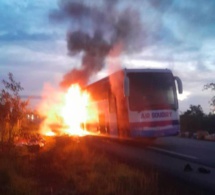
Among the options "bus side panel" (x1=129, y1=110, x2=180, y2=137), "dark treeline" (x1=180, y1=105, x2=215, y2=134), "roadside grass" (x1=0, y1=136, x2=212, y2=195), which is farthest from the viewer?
"dark treeline" (x1=180, y1=105, x2=215, y2=134)

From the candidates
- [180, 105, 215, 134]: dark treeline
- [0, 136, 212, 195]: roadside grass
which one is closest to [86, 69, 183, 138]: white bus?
[0, 136, 212, 195]: roadside grass

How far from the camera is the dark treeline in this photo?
31641 mm

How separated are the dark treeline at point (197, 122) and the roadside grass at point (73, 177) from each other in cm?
1713

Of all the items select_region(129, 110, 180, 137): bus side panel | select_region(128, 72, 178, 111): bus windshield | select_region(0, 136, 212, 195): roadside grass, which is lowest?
select_region(0, 136, 212, 195): roadside grass

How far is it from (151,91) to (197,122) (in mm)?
12229

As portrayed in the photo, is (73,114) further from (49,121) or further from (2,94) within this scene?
(2,94)

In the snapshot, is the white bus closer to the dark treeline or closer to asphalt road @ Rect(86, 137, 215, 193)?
asphalt road @ Rect(86, 137, 215, 193)

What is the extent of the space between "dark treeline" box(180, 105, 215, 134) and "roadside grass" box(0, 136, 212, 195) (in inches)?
675

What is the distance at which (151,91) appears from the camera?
21.4 m

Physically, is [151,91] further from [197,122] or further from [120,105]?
[197,122]

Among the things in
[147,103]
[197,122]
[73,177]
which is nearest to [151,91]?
[147,103]

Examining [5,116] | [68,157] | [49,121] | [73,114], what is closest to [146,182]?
[68,157]

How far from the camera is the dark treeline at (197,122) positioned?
3164 centimetres

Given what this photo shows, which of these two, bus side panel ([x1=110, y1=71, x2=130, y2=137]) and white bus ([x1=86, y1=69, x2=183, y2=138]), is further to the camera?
bus side panel ([x1=110, y1=71, x2=130, y2=137])
